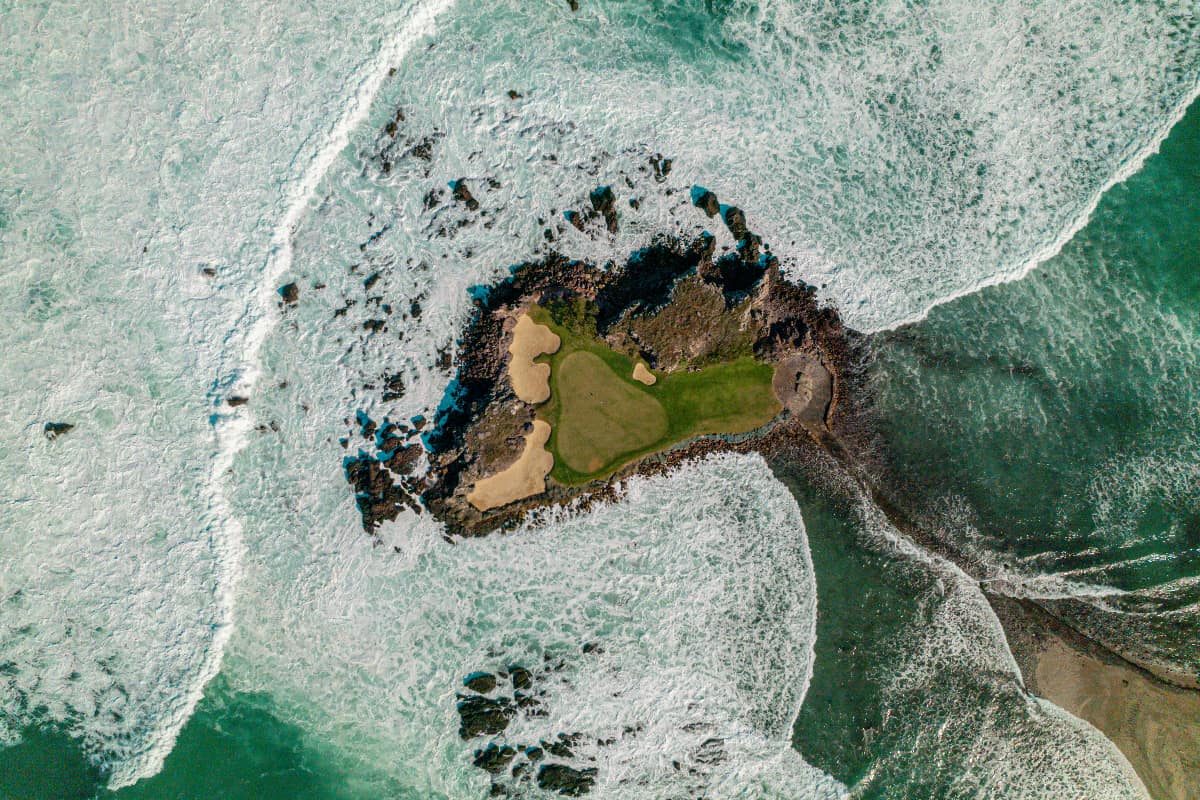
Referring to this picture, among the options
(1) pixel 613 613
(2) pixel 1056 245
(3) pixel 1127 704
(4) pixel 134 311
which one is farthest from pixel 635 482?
(3) pixel 1127 704

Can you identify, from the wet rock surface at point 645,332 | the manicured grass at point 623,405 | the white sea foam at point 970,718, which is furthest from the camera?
the white sea foam at point 970,718

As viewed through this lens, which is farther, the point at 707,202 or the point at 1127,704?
the point at 1127,704

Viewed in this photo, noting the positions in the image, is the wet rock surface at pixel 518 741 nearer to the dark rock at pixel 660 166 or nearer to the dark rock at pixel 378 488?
the dark rock at pixel 378 488

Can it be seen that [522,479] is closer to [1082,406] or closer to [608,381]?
[608,381]

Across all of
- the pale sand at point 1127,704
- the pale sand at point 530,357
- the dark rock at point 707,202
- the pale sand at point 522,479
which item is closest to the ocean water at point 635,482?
the dark rock at point 707,202

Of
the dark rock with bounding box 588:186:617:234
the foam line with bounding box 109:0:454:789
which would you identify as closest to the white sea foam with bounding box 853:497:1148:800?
the dark rock with bounding box 588:186:617:234

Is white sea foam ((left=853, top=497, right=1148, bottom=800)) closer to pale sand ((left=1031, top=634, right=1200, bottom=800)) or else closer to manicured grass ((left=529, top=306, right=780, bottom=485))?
pale sand ((left=1031, top=634, right=1200, bottom=800))
